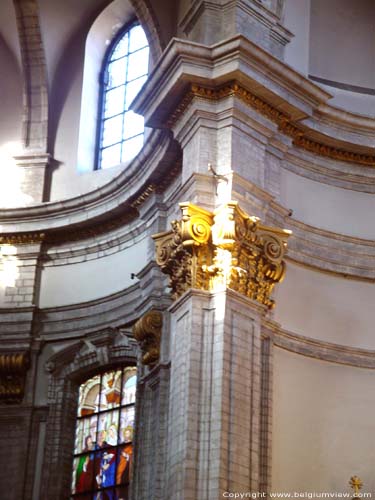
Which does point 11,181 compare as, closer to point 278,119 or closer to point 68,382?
point 68,382

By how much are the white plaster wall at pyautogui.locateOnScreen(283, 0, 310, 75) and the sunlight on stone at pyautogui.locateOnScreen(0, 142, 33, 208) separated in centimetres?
631

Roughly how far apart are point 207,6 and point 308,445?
7013mm

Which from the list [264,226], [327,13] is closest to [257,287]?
[264,226]

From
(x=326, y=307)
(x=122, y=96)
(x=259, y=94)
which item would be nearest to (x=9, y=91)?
(x=122, y=96)

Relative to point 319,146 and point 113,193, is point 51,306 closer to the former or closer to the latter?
point 113,193

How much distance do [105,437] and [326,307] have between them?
17.1 ft

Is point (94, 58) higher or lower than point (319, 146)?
higher

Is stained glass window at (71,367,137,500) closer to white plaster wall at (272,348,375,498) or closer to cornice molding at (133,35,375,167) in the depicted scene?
white plaster wall at (272,348,375,498)

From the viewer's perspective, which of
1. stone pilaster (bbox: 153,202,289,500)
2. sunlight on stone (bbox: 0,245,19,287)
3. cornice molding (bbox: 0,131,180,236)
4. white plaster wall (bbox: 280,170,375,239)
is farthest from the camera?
sunlight on stone (bbox: 0,245,19,287)

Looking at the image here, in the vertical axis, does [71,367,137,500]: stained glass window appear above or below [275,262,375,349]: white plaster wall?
below

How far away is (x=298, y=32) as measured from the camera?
70.4 feet

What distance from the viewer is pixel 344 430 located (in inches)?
747

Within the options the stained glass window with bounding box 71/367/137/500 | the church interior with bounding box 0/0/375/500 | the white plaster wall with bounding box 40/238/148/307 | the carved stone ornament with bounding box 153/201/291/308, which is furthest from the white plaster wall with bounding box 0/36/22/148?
the carved stone ornament with bounding box 153/201/291/308

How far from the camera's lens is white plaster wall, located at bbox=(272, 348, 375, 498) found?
718 inches
